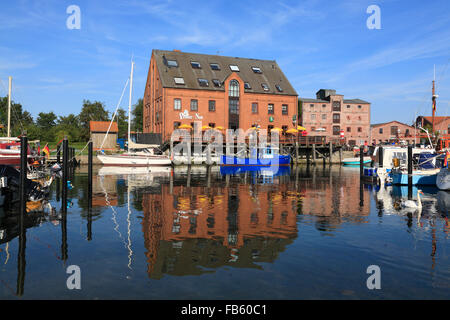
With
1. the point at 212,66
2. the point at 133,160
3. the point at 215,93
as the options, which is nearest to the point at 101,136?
the point at 133,160

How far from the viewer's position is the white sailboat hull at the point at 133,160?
1783 inches

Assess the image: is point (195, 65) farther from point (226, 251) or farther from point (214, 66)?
point (226, 251)

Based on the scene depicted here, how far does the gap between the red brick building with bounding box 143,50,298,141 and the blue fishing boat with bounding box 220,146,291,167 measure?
783 cm

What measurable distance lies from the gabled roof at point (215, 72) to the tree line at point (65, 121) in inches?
558

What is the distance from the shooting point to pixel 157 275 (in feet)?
26.2

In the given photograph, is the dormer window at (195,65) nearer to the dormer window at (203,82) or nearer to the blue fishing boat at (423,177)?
the dormer window at (203,82)

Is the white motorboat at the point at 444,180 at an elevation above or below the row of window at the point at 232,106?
below

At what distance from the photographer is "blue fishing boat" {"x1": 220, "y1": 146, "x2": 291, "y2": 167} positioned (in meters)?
48.5

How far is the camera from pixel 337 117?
7731cm

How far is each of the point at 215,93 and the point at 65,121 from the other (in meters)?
50.8

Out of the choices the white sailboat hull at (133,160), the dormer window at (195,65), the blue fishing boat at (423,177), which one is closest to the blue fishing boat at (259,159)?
the white sailboat hull at (133,160)
